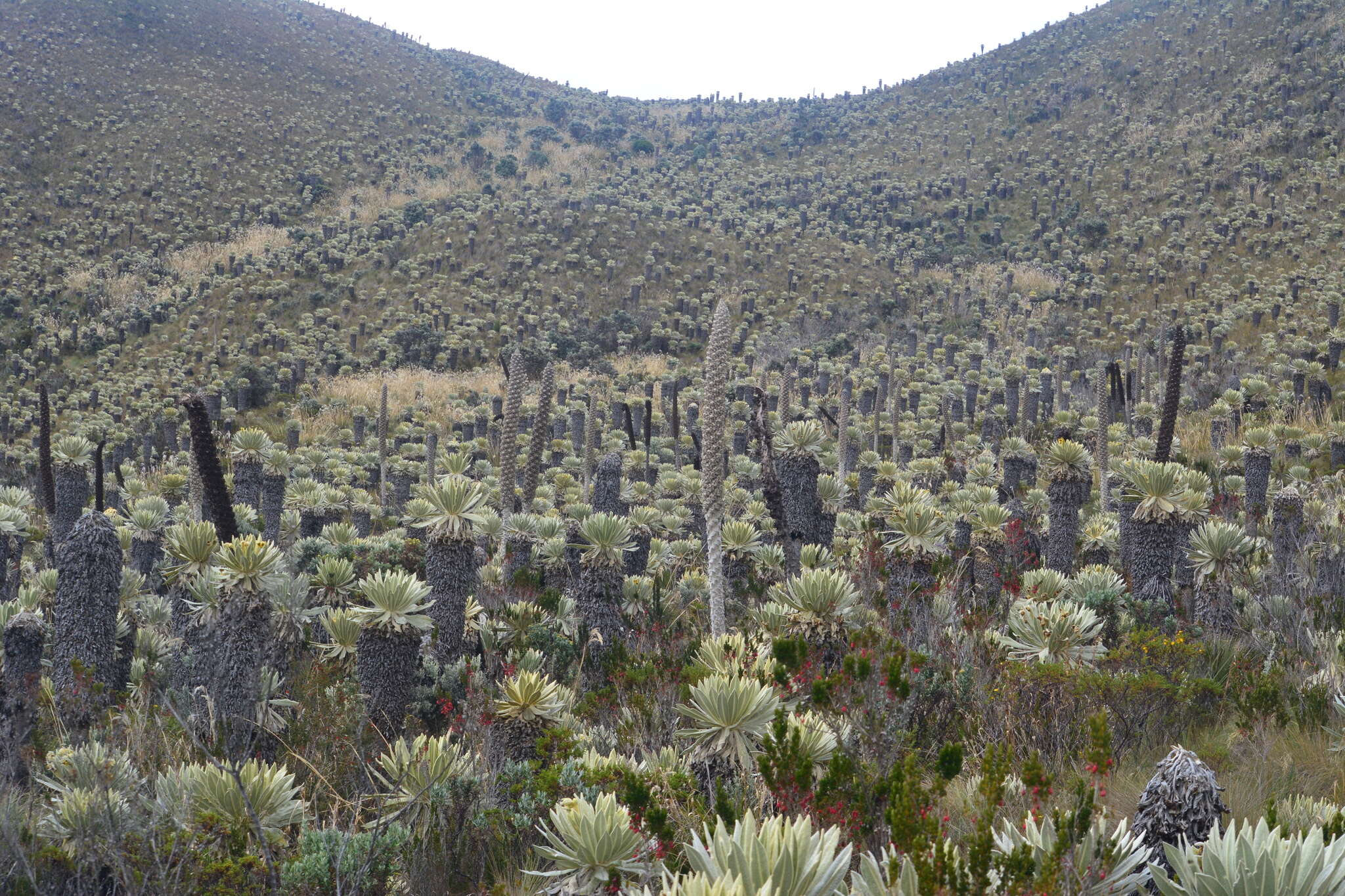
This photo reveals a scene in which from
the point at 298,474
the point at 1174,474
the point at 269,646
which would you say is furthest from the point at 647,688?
the point at 298,474

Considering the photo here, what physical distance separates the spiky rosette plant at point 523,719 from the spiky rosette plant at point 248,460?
8934 millimetres

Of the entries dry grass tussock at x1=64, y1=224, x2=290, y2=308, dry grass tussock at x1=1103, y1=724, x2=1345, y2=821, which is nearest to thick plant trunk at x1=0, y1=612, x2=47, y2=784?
dry grass tussock at x1=1103, y1=724, x2=1345, y2=821

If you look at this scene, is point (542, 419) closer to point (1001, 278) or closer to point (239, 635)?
point (239, 635)

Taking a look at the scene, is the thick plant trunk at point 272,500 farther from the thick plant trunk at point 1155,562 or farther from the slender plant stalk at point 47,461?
the thick plant trunk at point 1155,562

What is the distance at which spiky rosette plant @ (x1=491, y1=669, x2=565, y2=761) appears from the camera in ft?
21.1

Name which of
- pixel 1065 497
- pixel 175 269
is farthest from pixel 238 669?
pixel 175 269

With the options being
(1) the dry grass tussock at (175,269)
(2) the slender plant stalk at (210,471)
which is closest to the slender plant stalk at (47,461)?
(2) the slender plant stalk at (210,471)

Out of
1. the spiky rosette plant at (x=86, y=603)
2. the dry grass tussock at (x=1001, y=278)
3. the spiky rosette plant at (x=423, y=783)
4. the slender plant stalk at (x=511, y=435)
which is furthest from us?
the dry grass tussock at (x=1001, y=278)

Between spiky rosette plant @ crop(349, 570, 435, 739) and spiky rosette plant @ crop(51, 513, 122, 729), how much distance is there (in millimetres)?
2201

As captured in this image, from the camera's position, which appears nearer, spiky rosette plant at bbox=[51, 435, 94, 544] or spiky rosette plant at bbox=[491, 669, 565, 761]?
spiky rosette plant at bbox=[491, 669, 565, 761]

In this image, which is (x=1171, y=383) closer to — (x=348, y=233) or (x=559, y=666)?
(x=559, y=666)

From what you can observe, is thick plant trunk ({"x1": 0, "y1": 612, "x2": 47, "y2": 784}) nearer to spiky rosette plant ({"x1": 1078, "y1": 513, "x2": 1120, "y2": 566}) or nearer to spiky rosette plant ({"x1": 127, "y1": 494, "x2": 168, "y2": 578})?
spiky rosette plant ({"x1": 127, "y1": 494, "x2": 168, "y2": 578})

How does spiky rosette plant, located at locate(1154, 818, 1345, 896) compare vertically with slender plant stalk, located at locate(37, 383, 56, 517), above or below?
above

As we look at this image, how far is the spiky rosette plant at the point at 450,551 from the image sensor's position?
865 centimetres
